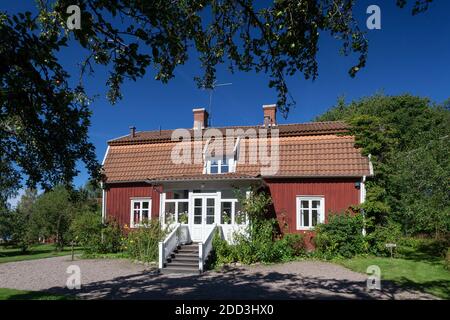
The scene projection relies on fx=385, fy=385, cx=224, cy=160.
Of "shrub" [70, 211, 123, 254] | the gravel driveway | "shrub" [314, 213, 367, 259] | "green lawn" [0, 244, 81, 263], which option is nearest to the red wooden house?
"shrub" [314, 213, 367, 259]

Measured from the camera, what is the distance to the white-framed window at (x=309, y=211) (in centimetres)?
1933

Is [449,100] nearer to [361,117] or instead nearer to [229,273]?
[361,117]

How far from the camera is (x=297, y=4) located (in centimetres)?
587

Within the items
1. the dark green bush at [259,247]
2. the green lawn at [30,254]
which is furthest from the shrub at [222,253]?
the green lawn at [30,254]

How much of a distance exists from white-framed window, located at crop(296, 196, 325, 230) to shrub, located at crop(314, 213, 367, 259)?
3.04 feet

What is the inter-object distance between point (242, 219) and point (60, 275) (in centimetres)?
820

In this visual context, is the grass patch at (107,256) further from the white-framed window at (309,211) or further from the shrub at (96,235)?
the white-framed window at (309,211)

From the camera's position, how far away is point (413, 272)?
13.4m

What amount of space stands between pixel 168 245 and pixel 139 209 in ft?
21.0

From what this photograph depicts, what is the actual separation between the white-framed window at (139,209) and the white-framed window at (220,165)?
4150 millimetres

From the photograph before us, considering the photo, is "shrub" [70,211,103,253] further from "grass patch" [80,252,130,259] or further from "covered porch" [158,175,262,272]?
"covered porch" [158,175,262,272]

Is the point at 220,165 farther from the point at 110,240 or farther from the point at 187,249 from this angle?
the point at 110,240

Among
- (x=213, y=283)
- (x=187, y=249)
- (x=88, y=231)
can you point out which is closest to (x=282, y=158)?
(x=187, y=249)
